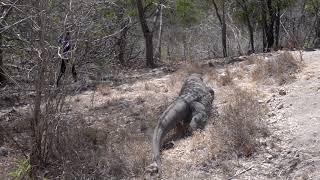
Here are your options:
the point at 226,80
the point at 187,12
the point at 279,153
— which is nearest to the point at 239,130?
the point at 279,153

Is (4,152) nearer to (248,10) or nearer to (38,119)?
(38,119)

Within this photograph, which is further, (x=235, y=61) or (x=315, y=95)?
(x=235, y=61)

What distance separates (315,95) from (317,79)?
0.88 m

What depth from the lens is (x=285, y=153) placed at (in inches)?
254

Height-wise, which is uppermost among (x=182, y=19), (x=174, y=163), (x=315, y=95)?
(x=182, y=19)

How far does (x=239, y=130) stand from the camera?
6738mm

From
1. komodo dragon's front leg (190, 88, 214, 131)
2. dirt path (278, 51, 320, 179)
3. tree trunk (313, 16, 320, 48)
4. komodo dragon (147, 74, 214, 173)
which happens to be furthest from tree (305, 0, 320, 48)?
komodo dragon's front leg (190, 88, 214, 131)

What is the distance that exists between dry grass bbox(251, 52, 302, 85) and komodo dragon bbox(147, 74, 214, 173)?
120cm

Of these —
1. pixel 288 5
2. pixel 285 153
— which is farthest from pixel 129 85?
pixel 288 5

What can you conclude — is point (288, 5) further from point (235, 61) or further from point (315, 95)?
point (315, 95)

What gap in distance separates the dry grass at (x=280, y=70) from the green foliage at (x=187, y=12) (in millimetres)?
9664

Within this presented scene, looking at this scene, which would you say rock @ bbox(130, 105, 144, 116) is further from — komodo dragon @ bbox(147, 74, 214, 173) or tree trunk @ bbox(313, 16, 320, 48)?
tree trunk @ bbox(313, 16, 320, 48)

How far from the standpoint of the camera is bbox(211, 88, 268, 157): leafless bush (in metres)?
6.67

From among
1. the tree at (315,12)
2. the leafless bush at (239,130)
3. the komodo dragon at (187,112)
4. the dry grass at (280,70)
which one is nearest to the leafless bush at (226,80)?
the dry grass at (280,70)
